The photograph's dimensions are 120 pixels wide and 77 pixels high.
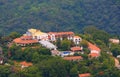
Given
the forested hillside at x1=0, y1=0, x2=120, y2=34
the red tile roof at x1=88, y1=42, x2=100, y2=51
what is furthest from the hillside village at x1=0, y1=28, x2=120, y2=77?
the forested hillside at x1=0, y1=0, x2=120, y2=34

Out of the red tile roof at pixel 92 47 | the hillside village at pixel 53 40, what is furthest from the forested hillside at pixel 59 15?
the red tile roof at pixel 92 47

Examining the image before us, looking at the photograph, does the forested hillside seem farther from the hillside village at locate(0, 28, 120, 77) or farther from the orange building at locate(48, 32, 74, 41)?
the hillside village at locate(0, 28, 120, 77)

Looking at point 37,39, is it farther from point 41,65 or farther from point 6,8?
point 6,8

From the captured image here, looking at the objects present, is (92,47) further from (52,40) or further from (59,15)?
(59,15)

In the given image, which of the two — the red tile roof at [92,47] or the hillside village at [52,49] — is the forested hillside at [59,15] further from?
the red tile roof at [92,47]

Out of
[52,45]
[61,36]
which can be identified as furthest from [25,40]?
[61,36]

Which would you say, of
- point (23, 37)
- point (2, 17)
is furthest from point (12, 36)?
point (2, 17)
